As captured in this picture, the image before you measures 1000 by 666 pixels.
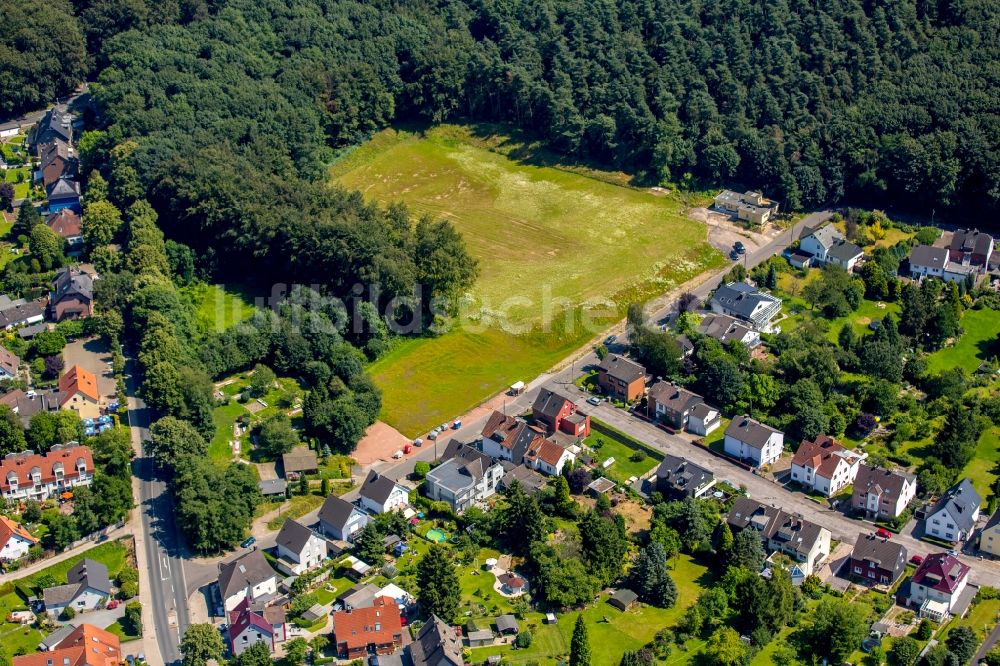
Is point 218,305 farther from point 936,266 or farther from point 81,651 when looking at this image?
point 936,266

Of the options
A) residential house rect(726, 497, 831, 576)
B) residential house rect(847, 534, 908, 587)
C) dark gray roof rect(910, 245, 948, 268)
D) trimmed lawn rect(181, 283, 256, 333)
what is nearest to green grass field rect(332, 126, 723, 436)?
Result: trimmed lawn rect(181, 283, 256, 333)

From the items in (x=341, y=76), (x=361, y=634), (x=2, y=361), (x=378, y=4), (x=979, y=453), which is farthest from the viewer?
(x=378, y=4)

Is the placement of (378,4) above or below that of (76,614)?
above

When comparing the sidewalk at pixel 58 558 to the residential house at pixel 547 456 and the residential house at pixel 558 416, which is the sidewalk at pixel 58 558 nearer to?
the residential house at pixel 547 456

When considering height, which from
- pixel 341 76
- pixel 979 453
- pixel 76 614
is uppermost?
pixel 341 76

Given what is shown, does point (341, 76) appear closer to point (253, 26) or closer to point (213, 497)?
point (253, 26)

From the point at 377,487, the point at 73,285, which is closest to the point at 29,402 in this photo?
the point at 73,285

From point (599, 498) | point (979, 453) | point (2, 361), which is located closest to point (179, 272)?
point (2, 361)

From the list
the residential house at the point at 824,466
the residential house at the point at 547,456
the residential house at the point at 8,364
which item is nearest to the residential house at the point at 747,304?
the residential house at the point at 824,466
